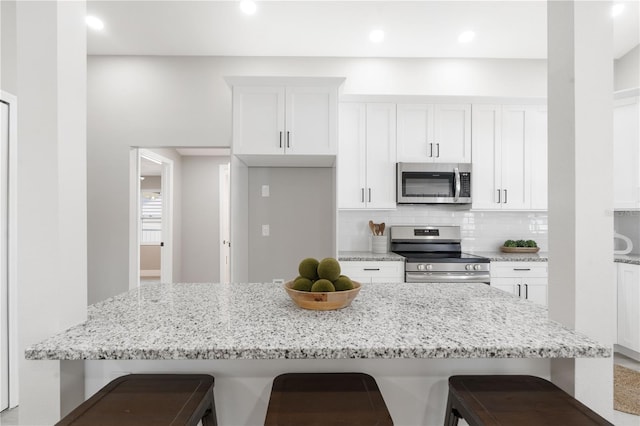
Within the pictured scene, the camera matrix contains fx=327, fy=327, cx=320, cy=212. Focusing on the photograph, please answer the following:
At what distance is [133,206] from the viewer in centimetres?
344

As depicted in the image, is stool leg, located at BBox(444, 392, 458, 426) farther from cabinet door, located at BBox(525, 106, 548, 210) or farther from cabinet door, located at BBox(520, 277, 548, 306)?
cabinet door, located at BBox(525, 106, 548, 210)

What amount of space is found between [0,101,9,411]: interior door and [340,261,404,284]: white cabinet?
2.42 metres

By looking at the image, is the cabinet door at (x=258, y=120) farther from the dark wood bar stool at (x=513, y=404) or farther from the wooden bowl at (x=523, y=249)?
the wooden bowl at (x=523, y=249)

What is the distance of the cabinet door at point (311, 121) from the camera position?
2893 mm

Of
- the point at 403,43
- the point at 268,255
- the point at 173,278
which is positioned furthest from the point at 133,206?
the point at 403,43

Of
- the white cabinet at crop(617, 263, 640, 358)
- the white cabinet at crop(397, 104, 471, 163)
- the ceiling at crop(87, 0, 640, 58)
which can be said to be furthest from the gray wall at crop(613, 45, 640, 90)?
the white cabinet at crop(617, 263, 640, 358)

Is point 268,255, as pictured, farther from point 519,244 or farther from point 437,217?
point 519,244

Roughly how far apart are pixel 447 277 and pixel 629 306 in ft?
5.38

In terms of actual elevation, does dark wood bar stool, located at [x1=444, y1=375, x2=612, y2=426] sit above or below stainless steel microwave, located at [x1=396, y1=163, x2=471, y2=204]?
below

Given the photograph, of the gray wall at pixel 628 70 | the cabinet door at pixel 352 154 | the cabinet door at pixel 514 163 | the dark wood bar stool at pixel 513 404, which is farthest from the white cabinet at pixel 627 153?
the dark wood bar stool at pixel 513 404

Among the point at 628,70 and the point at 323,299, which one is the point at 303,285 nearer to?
the point at 323,299

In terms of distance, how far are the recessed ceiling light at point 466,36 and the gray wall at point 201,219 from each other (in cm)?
401

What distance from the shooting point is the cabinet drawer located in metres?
2.97

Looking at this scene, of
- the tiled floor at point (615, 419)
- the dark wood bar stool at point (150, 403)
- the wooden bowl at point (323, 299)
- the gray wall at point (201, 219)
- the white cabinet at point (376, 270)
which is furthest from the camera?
the gray wall at point (201, 219)
